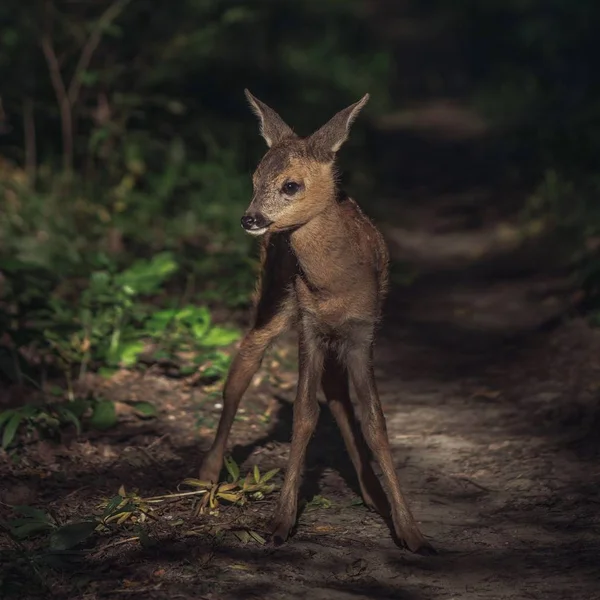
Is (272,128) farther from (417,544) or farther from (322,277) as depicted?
(417,544)

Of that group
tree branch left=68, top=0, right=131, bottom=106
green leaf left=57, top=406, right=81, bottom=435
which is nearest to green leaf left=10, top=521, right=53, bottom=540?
green leaf left=57, top=406, right=81, bottom=435

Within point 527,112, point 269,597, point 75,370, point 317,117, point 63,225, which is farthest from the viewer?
point 527,112

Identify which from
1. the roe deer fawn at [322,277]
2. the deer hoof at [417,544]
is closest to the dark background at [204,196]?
the roe deer fawn at [322,277]

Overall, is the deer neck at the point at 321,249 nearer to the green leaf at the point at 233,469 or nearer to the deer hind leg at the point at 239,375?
the deer hind leg at the point at 239,375

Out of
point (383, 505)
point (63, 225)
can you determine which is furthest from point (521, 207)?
point (383, 505)

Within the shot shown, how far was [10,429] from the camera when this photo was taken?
631 centimetres

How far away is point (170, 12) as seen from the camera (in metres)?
11.2

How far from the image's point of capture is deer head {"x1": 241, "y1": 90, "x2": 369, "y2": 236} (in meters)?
5.37

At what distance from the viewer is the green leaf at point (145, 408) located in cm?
721

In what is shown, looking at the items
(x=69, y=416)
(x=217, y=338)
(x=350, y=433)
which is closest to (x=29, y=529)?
(x=69, y=416)

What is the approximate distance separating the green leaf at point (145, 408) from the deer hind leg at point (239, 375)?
106 centimetres

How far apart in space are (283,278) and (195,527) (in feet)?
4.47

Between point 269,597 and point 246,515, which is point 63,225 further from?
point 269,597

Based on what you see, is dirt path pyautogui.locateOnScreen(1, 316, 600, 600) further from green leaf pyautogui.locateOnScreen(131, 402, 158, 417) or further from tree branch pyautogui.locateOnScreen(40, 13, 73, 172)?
tree branch pyautogui.locateOnScreen(40, 13, 73, 172)
